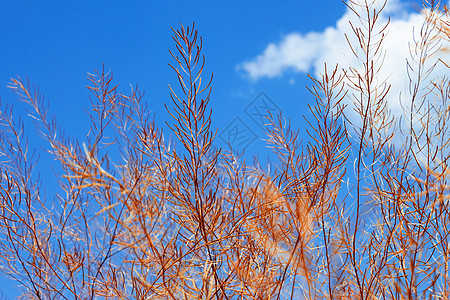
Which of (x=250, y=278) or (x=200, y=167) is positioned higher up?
(x=200, y=167)

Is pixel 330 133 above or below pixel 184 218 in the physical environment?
above

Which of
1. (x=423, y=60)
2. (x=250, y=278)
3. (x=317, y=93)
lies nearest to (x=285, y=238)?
(x=250, y=278)

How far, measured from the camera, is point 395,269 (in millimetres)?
1235

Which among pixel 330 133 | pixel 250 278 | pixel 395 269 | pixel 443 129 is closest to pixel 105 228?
pixel 250 278

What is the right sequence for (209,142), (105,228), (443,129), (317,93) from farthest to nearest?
(105,228), (443,129), (317,93), (209,142)

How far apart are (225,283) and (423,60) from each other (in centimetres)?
94

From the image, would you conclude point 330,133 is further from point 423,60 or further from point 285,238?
point 423,60

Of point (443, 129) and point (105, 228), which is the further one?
point (105, 228)

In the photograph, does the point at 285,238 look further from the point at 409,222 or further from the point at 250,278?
the point at 409,222

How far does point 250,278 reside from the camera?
1221 millimetres

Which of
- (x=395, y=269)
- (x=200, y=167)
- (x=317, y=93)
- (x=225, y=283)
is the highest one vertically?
(x=317, y=93)

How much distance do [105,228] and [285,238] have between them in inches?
25.8

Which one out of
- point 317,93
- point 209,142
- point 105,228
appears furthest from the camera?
point 105,228

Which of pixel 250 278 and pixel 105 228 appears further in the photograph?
pixel 105 228
